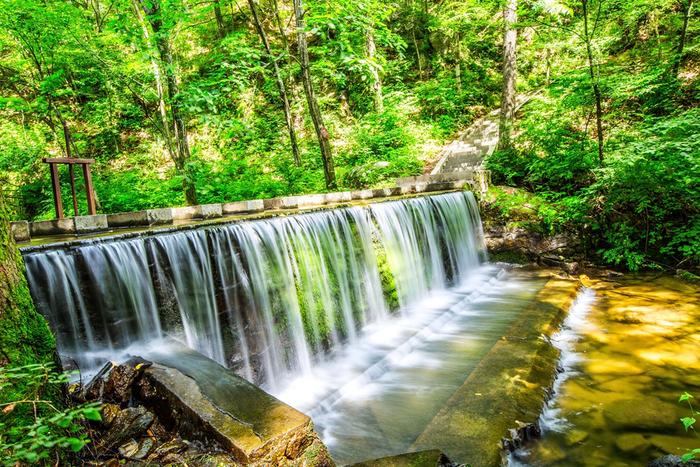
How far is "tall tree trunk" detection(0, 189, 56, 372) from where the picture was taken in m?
2.02

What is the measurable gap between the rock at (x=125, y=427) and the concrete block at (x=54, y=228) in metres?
4.31

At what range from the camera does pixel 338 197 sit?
905 centimetres

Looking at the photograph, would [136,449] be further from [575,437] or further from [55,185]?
[55,185]

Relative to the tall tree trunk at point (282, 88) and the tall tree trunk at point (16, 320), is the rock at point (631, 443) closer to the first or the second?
the tall tree trunk at point (16, 320)

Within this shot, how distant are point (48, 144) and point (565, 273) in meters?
18.5

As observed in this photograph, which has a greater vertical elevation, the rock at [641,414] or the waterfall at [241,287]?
the waterfall at [241,287]

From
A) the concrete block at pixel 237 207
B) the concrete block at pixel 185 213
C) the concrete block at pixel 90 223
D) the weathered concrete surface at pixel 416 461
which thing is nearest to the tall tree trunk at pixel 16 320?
the weathered concrete surface at pixel 416 461

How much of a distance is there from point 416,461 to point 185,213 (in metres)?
5.60

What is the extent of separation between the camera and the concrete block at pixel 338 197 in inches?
346

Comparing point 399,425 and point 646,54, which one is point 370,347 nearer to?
point 399,425

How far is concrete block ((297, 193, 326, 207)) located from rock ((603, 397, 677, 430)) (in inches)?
244

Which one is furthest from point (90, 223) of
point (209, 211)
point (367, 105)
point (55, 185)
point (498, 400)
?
point (367, 105)

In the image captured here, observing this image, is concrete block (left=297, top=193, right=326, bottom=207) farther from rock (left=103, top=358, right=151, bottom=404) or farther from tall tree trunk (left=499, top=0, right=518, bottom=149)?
tall tree trunk (left=499, top=0, right=518, bottom=149)

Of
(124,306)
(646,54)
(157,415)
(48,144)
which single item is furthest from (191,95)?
(646,54)
